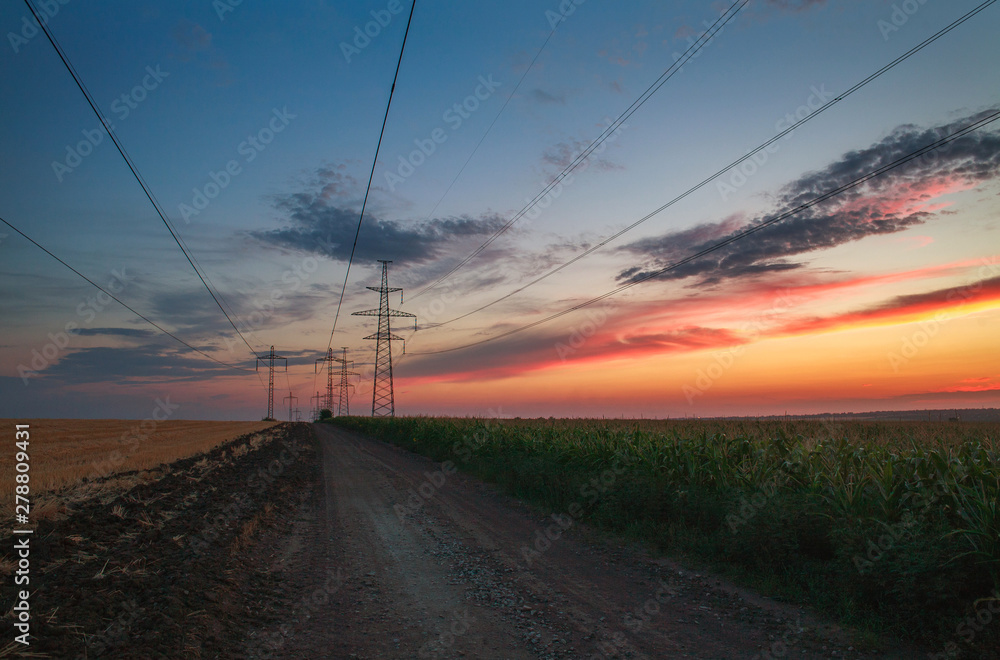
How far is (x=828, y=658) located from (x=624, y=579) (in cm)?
282

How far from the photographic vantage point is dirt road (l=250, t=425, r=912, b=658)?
509cm

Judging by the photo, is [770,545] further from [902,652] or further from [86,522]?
[86,522]

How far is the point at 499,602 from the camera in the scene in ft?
20.5

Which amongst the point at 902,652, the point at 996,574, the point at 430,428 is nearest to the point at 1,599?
the point at 902,652

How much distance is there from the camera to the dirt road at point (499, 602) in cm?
509

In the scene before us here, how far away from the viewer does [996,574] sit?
16.6ft
